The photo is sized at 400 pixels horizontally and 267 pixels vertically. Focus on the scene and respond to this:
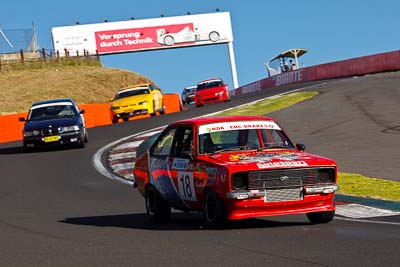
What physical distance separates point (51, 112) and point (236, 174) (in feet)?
58.9

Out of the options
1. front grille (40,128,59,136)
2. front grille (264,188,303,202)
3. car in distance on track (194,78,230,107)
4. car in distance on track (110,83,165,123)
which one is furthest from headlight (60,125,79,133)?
car in distance on track (194,78,230,107)

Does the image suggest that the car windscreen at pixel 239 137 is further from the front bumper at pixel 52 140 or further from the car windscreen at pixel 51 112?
the car windscreen at pixel 51 112

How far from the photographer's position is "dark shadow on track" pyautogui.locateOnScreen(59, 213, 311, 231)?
1114 cm

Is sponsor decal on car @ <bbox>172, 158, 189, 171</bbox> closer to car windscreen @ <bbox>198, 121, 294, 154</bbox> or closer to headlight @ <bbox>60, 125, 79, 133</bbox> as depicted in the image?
car windscreen @ <bbox>198, 121, 294, 154</bbox>

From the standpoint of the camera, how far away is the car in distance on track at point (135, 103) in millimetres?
38062

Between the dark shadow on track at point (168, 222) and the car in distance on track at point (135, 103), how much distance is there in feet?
81.5

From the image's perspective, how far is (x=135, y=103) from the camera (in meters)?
38.1

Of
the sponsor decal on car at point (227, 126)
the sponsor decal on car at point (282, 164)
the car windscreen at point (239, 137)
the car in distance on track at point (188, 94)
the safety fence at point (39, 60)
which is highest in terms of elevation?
the safety fence at point (39, 60)

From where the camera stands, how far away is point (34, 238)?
35.0 ft

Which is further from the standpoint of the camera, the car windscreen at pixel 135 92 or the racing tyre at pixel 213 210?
the car windscreen at pixel 135 92

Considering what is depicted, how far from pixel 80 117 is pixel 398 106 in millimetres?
9525

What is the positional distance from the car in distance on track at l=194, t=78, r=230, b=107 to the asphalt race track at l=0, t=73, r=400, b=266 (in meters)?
22.6

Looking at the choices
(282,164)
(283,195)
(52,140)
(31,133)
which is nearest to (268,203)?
(283,195)

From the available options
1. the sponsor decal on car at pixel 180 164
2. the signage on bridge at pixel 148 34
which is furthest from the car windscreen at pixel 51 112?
the signage on bridge at pixel 148 34
